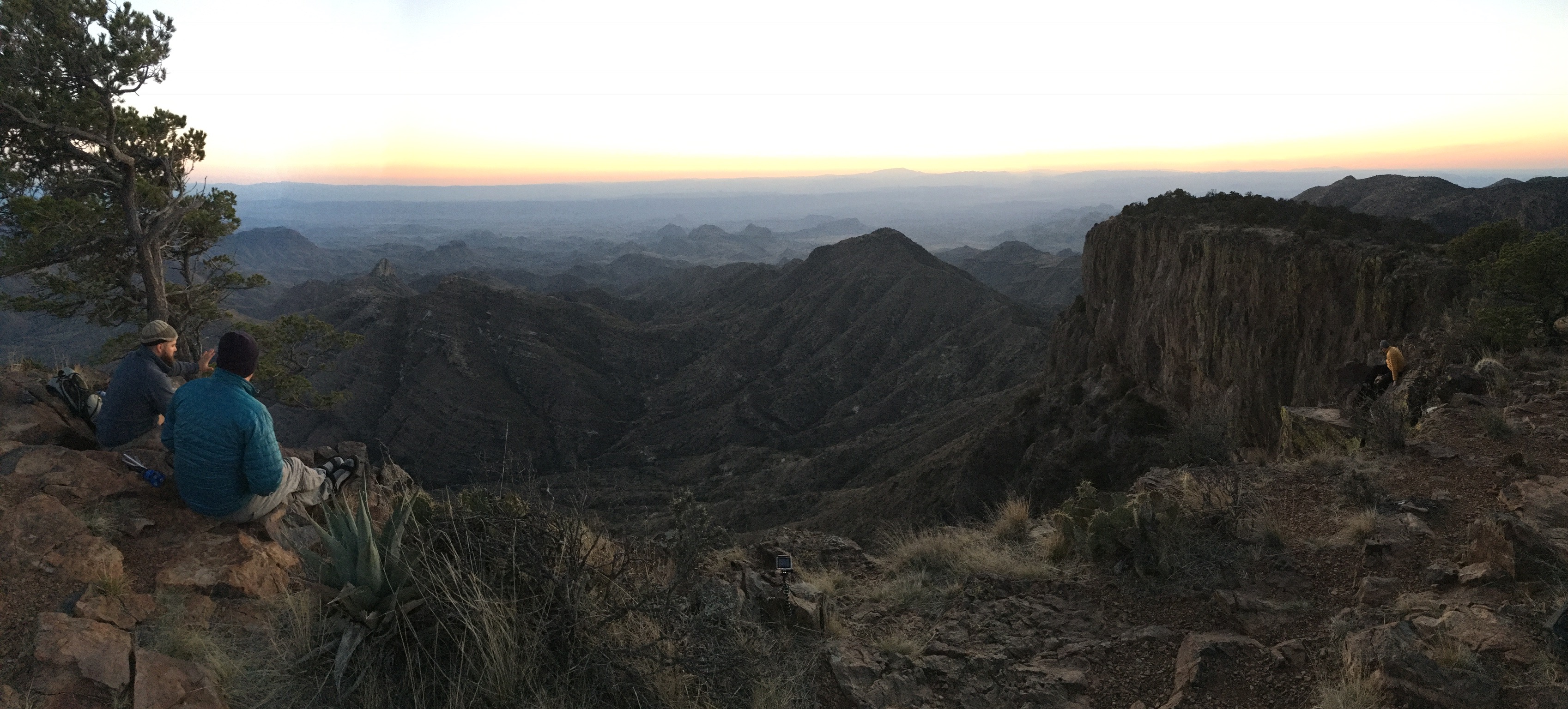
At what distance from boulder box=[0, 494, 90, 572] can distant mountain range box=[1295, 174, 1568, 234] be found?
148 ft

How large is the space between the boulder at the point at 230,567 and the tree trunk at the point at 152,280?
12.2 m

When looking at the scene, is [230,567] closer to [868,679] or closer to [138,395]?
[138,395]

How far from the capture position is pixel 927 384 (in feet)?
180

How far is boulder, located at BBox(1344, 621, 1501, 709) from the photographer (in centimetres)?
333

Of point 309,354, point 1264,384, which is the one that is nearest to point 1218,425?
point 1264,384

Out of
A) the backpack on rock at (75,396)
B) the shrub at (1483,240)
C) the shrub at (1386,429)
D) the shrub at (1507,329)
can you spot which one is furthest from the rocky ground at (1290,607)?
the shrub at (1483,240)

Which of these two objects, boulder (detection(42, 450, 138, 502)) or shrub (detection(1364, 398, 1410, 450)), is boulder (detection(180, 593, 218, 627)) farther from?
shrub (detection(1364, 398, 1410, 450))

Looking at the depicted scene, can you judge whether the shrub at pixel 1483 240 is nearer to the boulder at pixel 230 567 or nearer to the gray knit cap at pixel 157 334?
the boulder at pixel 230 567

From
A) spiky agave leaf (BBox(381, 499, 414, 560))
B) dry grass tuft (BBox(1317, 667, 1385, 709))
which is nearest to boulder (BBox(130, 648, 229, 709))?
spiky agave leaf (BBox(381, 499, 414, 560))

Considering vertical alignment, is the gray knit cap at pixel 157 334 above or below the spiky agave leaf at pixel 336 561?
above

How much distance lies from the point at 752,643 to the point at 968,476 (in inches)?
1032

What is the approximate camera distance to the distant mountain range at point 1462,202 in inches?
1737

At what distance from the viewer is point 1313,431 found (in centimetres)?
850

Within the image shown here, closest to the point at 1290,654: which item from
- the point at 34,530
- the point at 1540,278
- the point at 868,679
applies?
the point at 868,679
